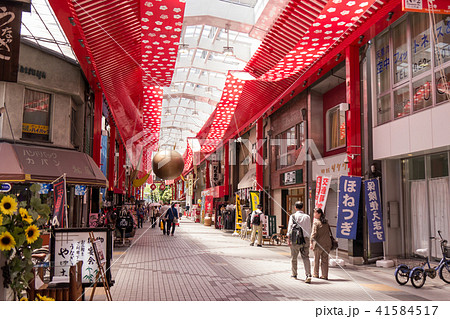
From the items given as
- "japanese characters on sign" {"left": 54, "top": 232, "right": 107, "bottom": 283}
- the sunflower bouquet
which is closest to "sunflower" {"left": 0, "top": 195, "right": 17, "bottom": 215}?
the sunflower bouquet

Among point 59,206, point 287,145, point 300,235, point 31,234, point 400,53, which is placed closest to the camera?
point 31,234

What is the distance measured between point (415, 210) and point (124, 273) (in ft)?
27.8

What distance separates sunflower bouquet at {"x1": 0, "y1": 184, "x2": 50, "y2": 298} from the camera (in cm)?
313

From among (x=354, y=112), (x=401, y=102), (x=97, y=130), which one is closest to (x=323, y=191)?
(x=354, y=112)

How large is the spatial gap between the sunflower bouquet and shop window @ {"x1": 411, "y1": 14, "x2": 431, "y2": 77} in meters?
10.4

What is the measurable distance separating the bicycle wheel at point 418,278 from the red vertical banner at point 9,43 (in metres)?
8.23

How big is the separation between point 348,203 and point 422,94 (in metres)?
3.53

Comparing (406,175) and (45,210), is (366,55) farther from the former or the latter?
(45,210)

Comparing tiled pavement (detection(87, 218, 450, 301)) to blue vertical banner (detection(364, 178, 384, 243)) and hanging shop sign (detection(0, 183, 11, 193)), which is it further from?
hanging shop sign (detection(0, 183, 11, 193))

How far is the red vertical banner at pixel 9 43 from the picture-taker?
210 inches

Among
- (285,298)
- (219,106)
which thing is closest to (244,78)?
(219,106)

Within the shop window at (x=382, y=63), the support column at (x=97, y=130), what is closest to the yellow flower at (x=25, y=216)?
the shop window at (x=382, y=63)

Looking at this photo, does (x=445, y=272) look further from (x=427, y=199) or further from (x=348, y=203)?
(x=348, y=203)

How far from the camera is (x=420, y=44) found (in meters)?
11.1
